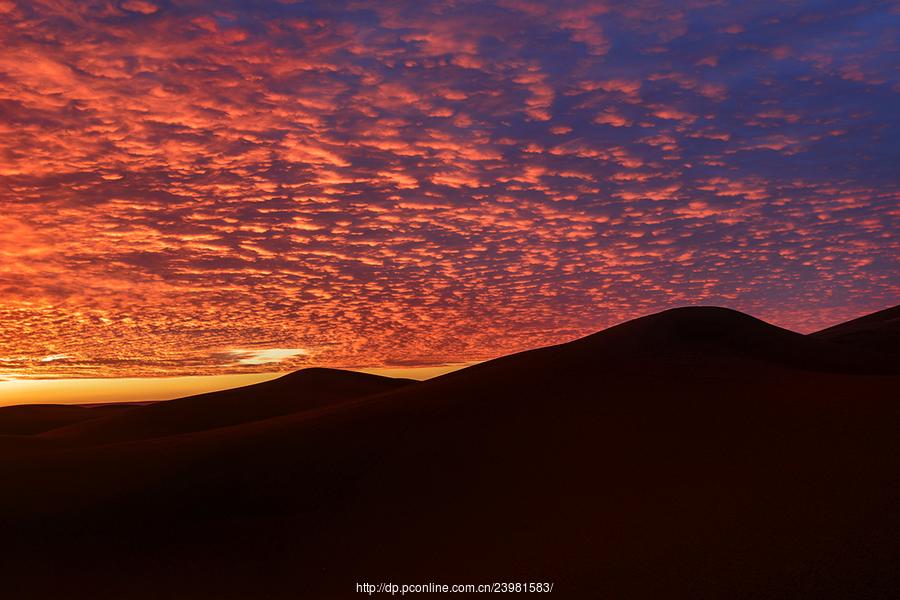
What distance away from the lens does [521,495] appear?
1390cm

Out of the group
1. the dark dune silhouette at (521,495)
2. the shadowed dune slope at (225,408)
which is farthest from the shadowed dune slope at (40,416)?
the dark dune silhouette at (521,495)

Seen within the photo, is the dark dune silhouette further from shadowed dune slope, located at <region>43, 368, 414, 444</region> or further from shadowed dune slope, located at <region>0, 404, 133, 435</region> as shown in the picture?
shadowed dune slope, located at <region>0, 404, 133, 435</region>

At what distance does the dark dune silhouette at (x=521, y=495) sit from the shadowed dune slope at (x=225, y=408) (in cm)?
1716

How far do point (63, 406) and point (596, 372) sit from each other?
8769 centimetres

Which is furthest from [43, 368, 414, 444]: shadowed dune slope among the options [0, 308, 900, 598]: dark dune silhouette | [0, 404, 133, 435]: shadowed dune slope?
[0, 308, 900, 598]: dark dune silhouette

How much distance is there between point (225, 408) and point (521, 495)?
118 ft

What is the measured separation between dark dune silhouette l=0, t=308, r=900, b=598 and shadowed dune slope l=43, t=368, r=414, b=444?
56.3 feet

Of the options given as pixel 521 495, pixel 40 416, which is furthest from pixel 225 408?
pixel 40 416

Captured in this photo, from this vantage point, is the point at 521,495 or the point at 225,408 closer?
the point at 521,495

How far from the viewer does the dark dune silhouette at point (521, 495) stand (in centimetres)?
967

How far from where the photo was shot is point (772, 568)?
28.8ft

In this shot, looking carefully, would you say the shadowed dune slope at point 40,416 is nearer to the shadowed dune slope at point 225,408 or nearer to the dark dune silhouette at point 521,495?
the shadowed dune slope at point 225,408

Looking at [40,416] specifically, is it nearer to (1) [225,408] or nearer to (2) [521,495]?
(1) [225,408]

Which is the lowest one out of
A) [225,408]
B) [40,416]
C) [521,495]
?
[521,495]
